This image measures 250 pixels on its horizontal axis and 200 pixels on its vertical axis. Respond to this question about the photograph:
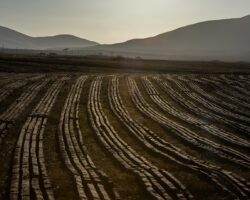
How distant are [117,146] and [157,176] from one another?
281 cm

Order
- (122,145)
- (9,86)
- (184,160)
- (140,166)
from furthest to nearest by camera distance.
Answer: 1. (9,86)
2. (122,145)
3. (184,160)
4. (140,166)

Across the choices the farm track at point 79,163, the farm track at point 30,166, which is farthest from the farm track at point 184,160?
the farm track at point 30,166

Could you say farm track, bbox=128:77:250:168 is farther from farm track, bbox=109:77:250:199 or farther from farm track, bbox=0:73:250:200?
farm track, bbox=109:77:250:199

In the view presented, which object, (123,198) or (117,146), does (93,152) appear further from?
(123,198)

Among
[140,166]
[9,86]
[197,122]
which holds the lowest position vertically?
[140,166]

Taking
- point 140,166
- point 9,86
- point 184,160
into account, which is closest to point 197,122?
point 184,160

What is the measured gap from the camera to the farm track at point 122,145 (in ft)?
27.6

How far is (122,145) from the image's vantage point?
464 inches

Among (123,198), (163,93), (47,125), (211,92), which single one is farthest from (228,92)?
(123,198)

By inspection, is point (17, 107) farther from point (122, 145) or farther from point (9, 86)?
point (122, 145)

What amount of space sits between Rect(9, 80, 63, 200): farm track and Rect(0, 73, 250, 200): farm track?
24mm

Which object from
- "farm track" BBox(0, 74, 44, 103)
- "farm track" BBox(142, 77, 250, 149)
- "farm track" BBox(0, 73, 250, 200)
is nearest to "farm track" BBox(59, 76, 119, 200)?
"farm track" BBox(0, 73, 250, 200)

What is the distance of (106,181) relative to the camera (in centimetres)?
884

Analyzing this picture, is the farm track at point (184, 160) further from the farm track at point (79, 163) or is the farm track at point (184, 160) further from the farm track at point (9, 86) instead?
the farm track at point (9, 86)
